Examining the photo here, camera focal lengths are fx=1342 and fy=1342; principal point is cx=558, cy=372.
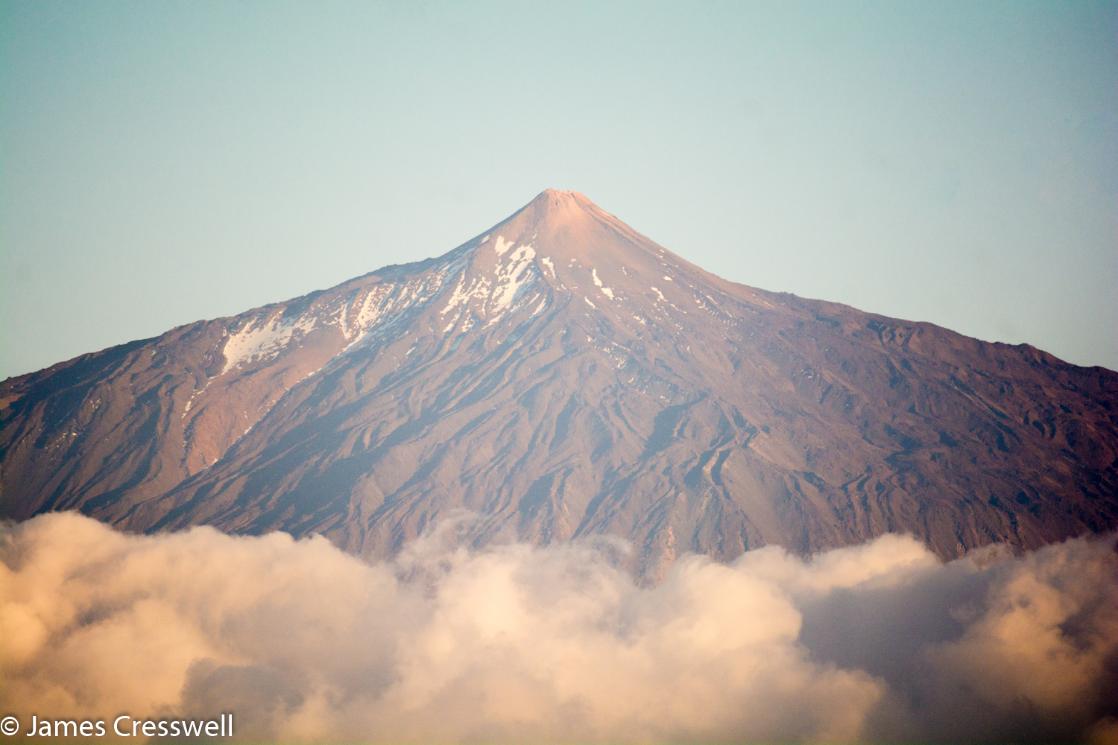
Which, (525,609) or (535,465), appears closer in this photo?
(525,609)

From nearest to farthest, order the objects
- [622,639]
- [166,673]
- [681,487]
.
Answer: [166,673] < [622,639] < [681,487]

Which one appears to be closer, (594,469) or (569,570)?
(569,570)

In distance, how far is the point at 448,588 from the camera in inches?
6186

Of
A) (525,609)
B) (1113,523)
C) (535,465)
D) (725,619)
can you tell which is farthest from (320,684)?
(1113,523)

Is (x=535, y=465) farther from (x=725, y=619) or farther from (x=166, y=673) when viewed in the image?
(x=166, y=673)

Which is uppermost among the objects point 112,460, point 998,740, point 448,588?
point 112,460

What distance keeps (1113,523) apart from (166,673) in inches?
4902

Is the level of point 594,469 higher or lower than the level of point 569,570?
higher

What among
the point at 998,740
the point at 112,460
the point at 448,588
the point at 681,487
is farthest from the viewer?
the point at 112,460

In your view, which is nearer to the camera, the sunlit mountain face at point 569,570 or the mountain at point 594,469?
the sunlit mountain face at point 569,570

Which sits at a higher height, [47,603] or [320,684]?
[47,603]

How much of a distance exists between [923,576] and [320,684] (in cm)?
6779

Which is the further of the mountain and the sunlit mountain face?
the mountain

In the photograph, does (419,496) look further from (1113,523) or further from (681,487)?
(1113,523)
